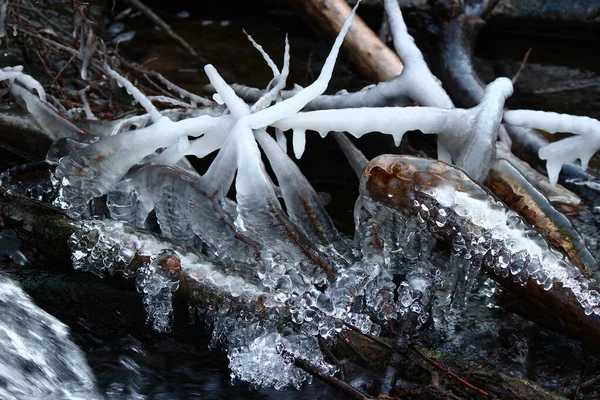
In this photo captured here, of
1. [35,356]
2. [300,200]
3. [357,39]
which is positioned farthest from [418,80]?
[35,356]

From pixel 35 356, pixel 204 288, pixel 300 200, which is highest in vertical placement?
pixel 300 200

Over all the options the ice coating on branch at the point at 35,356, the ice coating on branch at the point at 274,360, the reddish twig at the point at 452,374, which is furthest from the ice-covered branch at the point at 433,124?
the ice coating on branch at the point at 35,356

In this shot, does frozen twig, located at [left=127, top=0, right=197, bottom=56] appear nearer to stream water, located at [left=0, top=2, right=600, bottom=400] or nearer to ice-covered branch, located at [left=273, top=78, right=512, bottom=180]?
stream water, located at [left=0, top=2, right=600, bottom=400]

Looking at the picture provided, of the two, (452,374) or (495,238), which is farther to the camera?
(495,238)

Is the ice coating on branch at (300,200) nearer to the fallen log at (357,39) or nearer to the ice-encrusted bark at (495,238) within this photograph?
the ice-encrusted bark at (495,238)

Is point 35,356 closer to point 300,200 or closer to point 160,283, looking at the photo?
point 160,283

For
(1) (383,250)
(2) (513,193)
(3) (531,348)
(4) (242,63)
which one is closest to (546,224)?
(2) (513,193)

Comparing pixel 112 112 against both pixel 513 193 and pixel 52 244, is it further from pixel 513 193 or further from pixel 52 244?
pixel 513 193
